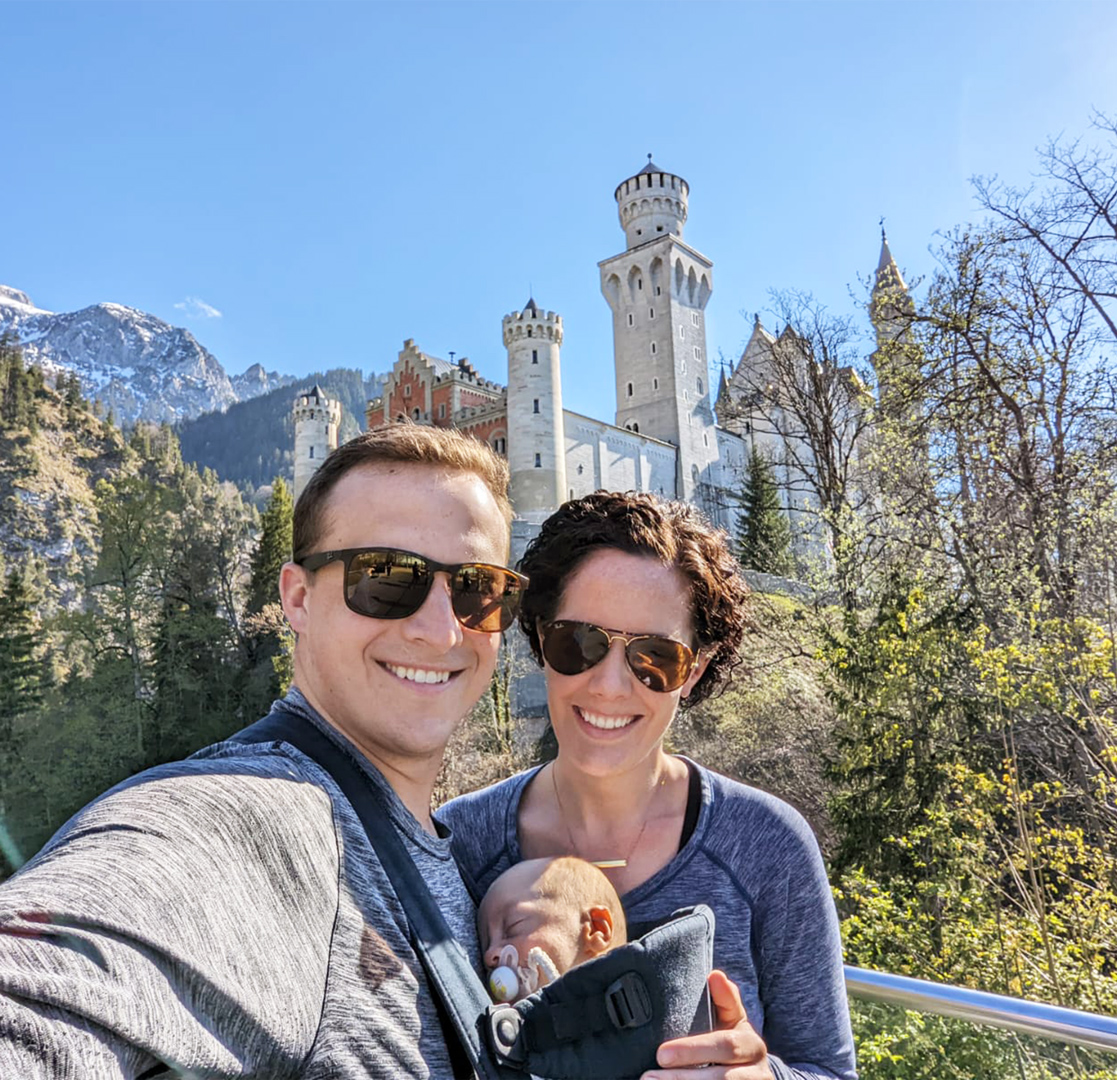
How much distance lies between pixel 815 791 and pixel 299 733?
40.3 feet

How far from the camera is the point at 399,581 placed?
1511 millimetres

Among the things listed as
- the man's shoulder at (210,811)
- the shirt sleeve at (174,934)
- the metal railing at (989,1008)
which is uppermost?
the man's shoulder at (210,811)

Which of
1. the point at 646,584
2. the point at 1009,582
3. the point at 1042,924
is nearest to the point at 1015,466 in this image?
A: the point at 1009,582

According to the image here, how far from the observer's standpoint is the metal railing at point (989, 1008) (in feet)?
7.00

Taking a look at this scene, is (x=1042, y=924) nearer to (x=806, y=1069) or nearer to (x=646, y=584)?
(x=806, y=1069)

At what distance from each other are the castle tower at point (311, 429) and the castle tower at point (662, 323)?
1683 centimetres

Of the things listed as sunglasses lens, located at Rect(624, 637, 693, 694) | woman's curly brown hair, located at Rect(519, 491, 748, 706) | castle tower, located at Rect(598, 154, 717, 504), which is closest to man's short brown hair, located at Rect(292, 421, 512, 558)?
woman's curly brown hair, located at Rect(519, 491, 748, 706)

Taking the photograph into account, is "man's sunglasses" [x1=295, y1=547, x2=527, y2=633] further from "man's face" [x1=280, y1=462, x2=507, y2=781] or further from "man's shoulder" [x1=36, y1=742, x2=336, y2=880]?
"man's shoulder" [x1=36, y1=742, x2=336, y2=880]

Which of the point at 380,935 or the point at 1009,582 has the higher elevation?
the point at 1009,582

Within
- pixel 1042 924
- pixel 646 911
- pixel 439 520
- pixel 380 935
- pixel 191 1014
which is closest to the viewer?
pixel 191 1014

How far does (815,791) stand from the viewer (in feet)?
40.2

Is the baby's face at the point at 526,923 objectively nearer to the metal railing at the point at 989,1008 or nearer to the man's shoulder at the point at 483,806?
the man's shoulder at the point at 483,806

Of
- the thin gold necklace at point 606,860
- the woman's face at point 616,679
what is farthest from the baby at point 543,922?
the woman's face at point 616,679

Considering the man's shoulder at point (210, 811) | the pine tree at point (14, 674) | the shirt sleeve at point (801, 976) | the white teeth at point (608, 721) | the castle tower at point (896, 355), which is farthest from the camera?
the pine tree at point (14, 674)
